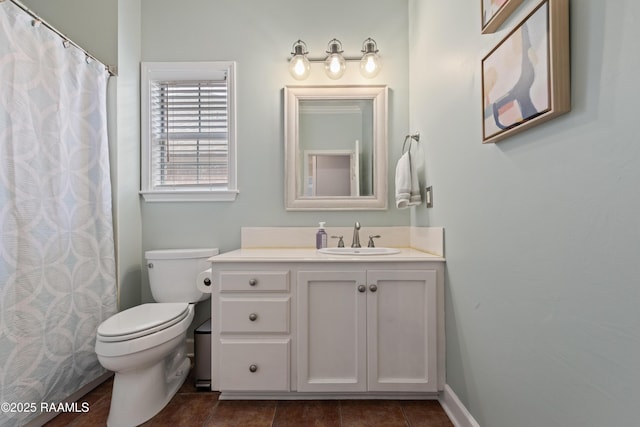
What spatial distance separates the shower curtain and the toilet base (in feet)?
1.08

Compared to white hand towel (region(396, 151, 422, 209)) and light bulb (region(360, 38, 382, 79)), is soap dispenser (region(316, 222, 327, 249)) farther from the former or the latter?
light bulb (region(360, 38, 382, 79))

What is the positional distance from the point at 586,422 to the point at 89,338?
2058 millimetres

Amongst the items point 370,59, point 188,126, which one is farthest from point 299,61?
point 188,126

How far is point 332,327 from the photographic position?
1557mm

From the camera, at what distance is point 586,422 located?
719 mm

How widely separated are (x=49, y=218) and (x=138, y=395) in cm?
92

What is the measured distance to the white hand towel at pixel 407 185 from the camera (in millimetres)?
1822

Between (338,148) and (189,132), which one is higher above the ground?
(189,132)

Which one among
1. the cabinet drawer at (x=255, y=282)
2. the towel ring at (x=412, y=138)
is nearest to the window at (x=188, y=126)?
the cabinet drawer at (x=255, y=282)

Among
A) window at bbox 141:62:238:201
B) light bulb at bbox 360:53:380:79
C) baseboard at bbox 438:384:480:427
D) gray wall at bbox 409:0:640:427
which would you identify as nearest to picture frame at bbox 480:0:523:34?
gray wall at bbox 409:0:640:427

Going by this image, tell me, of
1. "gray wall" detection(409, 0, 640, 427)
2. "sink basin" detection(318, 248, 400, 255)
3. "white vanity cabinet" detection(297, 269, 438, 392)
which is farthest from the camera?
"sink basin" detection(318, 248, 400, 255)

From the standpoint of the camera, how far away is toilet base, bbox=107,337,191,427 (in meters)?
1.44

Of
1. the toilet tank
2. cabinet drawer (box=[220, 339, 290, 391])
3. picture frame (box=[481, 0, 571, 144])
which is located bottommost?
cabinet drawer (box=[220, 339, 290, 391])

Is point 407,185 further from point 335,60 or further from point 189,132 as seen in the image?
point 189,132
